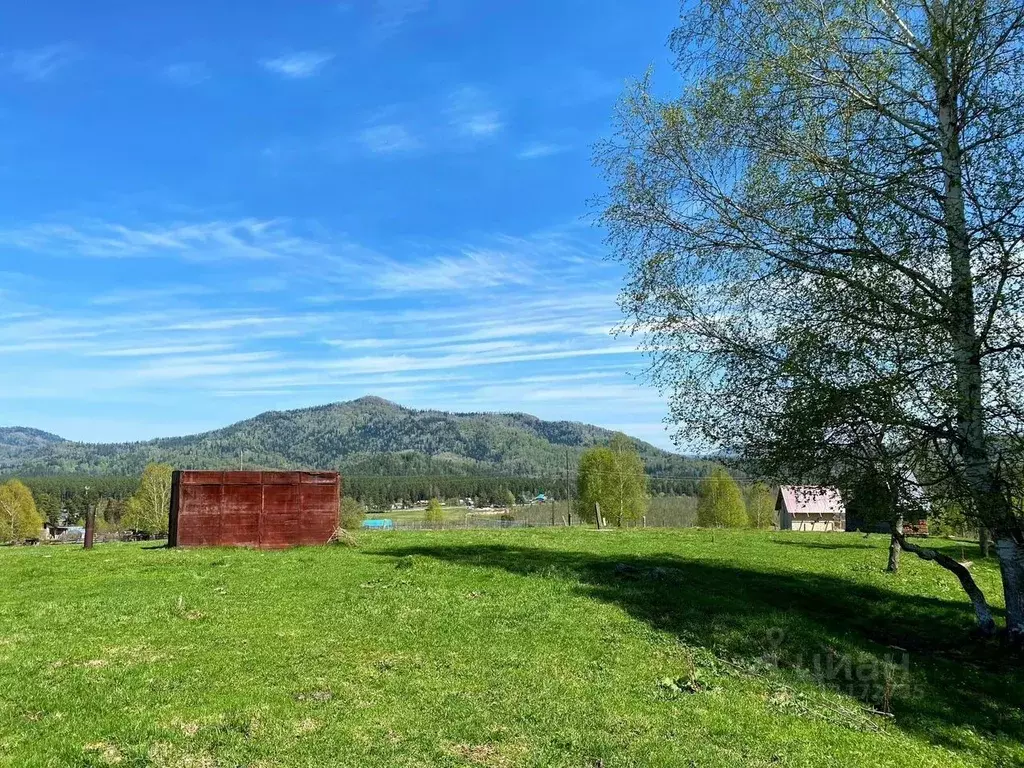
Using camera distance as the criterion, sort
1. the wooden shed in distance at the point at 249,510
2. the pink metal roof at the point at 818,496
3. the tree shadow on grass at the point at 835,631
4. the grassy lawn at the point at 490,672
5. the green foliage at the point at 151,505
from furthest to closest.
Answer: the green foliage at the point at 151,505
the wooden shed in distance at the point at 249,510
the pink metal roof at the point at 818,496
the tree shadow on grass at the point at 835,631
the grassy lawn at the point at 490,672

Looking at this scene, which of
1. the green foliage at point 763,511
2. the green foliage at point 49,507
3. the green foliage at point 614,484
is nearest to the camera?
the green foliage at point 614,484

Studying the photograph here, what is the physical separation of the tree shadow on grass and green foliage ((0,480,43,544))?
102 meters

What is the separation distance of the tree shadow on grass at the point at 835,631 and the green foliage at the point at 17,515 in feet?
333

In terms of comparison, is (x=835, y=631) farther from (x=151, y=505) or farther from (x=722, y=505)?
(x=151, y=505)

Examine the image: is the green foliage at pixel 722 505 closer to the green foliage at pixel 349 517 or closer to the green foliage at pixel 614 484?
the green foliage at pixel 614 484

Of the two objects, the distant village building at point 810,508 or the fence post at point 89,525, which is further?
the fence post at point 89,525

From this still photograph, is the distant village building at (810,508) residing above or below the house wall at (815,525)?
above

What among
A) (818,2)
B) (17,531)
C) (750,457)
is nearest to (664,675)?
(750,457)

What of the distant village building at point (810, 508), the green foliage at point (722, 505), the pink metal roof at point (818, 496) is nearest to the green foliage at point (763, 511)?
the distant village building at point (810, 508)

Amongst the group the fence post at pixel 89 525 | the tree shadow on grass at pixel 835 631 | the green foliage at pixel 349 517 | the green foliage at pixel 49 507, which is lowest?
the green foliage at pixel 49 507

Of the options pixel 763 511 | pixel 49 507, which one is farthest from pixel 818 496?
pixel 49 507

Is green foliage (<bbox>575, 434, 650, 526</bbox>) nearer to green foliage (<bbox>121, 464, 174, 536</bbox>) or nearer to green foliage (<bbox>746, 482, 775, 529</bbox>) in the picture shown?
green foliage (<bbox>746, 482, 775, 529</bbox>)

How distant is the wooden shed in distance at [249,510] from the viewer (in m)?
23.8

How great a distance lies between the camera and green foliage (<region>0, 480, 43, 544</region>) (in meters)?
94.1
